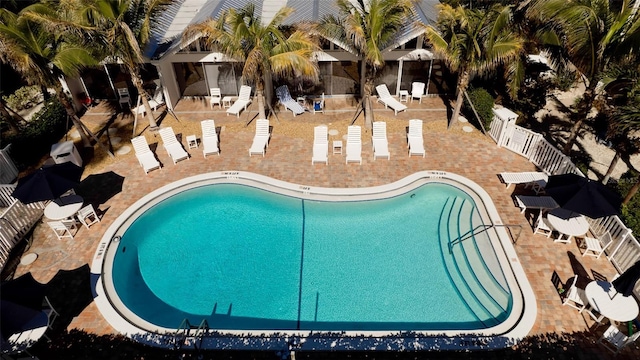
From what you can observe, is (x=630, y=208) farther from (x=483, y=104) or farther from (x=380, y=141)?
(x=380, y=141)

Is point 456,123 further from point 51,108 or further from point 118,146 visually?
point 51,108

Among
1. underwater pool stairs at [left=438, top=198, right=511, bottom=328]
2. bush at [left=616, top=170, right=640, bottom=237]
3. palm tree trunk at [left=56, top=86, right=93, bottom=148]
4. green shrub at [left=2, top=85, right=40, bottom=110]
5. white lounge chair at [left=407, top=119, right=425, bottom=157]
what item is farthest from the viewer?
green shrub at [left=2, top=85, right=40, bottom=110]

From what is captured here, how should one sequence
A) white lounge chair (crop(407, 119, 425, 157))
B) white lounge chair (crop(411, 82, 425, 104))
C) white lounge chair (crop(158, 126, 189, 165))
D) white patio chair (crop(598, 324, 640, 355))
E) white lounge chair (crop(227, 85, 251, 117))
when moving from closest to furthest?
white patio chair (crop(598, 324, 640, 355)) → white lounge chair (crop(158, 126, 189, 165)) → white lounge chair (crop(407, 119, 425, 157)) → white lounge chair (crop(227, 85, 251, 117)) → white lounge chair (crop(411, 82, 425, 104))

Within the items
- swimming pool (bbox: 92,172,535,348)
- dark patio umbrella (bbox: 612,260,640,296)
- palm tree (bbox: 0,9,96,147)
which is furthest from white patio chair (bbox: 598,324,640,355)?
palm tree (bbox: 0,9,96,147)

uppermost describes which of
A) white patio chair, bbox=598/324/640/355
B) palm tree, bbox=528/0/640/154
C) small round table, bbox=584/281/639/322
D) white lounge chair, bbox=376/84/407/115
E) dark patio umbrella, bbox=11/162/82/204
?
palm tree, bbox=528/0/640/154

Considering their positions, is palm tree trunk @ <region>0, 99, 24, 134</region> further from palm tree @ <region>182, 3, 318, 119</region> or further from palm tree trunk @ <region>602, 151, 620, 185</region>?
palm tree trunk @ <region>602, 151, 620, 185</region>

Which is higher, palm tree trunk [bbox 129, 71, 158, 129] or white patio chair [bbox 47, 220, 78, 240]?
palm tree trunk [bbox 129, 71, 158, 129]

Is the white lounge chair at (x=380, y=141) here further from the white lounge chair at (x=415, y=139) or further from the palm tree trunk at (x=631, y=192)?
the palm tree trunk at (x=631, y=192)

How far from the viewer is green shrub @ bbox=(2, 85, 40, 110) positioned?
21984mm

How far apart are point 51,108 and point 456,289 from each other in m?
20.6

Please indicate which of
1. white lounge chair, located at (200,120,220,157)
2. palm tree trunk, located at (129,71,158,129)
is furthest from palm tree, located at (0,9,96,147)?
white lounge chair, located at (200,120,220,157)

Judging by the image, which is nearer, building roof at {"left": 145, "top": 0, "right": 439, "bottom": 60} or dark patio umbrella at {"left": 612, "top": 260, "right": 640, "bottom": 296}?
dark patio umbrella at {"left": 612, "top": 260, "right": 640, "bottom": 296}

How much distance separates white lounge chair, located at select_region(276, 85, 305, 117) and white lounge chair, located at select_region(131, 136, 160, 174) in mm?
7658

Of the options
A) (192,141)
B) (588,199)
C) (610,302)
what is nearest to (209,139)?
(192,141)
